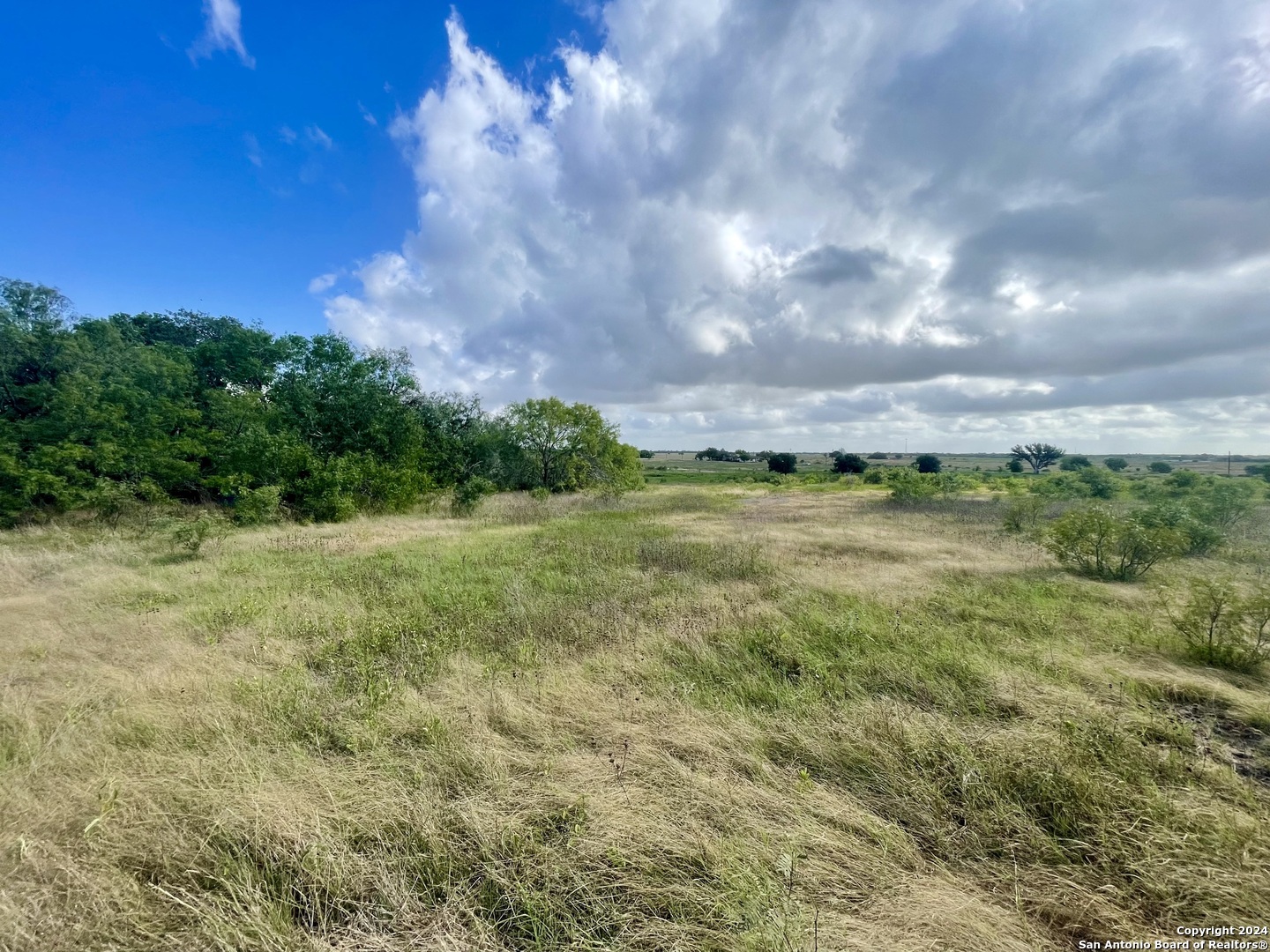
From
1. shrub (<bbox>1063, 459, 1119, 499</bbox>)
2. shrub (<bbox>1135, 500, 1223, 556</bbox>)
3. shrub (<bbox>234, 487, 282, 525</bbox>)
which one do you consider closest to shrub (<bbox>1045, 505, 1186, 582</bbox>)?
shrub (<bbox>1135, 500, 1223, 556</bbox>)

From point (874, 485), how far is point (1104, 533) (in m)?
36.6

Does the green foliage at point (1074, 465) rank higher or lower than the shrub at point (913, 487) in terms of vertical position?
higher

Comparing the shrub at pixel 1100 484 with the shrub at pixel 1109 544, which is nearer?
the shrub at pixel 1109 544

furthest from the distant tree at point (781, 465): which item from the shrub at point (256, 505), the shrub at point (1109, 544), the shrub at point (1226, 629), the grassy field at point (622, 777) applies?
the shrub at point (1226, 629)

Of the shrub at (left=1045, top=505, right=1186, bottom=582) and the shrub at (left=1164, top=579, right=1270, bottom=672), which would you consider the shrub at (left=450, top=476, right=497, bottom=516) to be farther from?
the shrub at (left=1164, top=579, right=1270, bottom=672)

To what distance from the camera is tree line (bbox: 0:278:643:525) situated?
53.9ft

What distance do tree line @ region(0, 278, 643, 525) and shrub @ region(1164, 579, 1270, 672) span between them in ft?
76.4

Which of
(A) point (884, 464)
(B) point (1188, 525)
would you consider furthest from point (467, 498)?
(A) point (884, 464)

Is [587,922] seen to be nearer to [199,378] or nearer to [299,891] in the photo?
[299,891]

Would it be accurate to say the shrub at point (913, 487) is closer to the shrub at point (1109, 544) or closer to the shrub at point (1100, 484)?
the shrub at point (1100, 484)

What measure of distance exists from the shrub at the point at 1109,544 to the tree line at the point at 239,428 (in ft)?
73.2

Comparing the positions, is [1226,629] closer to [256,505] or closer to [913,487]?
[256,505]

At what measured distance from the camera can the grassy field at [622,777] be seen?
2512 mm

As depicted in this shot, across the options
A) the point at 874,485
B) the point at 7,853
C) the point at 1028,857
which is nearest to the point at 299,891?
the point at 7,853
